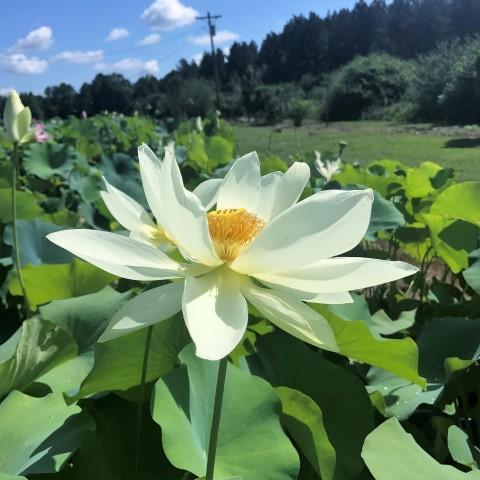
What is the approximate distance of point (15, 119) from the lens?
141cm

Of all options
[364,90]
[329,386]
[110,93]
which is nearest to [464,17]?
[364,90]

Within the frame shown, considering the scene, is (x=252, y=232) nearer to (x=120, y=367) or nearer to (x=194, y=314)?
(x=194, y=314)

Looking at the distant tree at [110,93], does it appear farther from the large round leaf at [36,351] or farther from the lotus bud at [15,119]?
the large round leaf at [36,351]

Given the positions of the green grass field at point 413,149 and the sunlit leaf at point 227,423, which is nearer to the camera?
the sunlit leaf at point 227,423

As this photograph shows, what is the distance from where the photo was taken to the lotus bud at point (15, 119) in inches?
55.4

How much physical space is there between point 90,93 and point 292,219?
97.6ft

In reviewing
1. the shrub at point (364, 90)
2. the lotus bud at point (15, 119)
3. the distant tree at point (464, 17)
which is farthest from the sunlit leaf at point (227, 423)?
the distant tree at point (464, 17)

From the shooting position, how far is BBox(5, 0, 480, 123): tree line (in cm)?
2470

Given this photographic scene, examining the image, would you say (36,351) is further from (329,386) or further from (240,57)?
(240,57)

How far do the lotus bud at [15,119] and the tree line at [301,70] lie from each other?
11.1 meters

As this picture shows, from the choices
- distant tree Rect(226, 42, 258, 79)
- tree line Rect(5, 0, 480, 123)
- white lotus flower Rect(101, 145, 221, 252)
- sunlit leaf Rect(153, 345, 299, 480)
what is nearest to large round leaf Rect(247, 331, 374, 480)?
sunlit leaf Rect(153, 345, 299, 480)

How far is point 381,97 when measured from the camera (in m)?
26.7

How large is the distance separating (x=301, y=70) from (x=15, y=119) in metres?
50.4

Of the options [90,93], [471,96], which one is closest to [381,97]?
[471,96]
